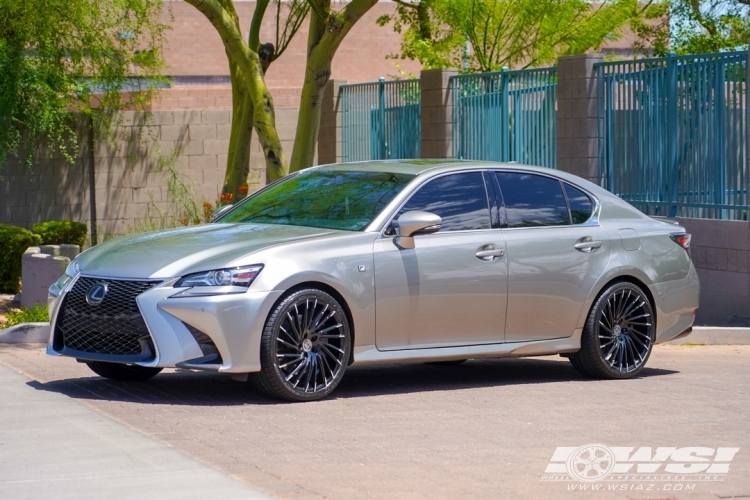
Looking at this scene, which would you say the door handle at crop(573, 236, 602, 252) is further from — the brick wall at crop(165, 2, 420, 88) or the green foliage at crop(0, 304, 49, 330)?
the brick wall at crop(165, 2, 420, 88)

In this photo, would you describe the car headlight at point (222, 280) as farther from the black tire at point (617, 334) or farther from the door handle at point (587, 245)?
the black tire at point (617, 334)

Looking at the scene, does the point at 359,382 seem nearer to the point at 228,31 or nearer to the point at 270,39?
the point at 228,31

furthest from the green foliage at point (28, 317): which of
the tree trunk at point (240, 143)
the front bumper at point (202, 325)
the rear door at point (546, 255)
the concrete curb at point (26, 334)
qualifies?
the tree trunk at point (240, 143)

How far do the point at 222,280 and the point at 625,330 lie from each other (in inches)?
139

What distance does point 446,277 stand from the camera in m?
8.86

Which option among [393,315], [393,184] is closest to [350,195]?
[393,184]

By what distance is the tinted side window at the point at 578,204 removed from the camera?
978 centimetres

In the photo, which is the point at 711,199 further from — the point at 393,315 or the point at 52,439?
the point at 52,439

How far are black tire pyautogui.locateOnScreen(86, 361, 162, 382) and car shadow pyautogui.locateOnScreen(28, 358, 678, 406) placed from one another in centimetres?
6

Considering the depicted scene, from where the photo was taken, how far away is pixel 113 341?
8.18 meters

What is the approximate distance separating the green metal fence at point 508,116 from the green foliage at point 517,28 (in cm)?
731

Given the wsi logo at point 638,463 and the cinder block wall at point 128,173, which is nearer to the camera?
the wsi logo at point 638,463

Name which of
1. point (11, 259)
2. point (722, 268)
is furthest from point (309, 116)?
point (722, 268)

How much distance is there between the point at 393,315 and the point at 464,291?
64 centimetres
